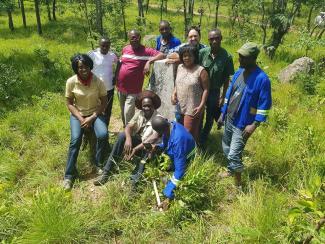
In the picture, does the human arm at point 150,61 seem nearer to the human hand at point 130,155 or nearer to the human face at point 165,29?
the human face at point 165,29

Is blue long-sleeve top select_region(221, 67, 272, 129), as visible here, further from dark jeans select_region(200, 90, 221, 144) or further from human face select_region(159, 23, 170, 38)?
human face select_region(159, 23, 170, 38)

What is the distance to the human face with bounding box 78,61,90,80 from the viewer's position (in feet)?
15.5

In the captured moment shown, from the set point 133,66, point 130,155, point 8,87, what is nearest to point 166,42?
point 133,66

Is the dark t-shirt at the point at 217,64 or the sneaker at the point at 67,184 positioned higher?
the dark t-shirt at the point at 217,64

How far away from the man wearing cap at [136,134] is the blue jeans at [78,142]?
30 centimetres

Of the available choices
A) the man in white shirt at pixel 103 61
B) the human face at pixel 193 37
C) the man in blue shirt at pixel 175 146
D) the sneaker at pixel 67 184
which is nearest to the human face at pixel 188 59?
the human face at pixel 193 37

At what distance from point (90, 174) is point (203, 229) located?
2071mm

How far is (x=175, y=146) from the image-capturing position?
4.06 m

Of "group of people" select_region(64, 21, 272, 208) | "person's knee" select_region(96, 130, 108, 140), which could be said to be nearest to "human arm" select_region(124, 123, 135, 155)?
"group of people" select_region(64, 21, 272, 208)

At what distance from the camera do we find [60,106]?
296 inches

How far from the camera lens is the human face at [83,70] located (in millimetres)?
4715

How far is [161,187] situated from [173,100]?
1.26 metres

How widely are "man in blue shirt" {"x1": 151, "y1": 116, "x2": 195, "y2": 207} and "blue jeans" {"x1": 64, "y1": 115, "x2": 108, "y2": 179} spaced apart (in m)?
1.11

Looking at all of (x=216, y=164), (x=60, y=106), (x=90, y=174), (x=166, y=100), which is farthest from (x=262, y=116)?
(x=60, y=106)
